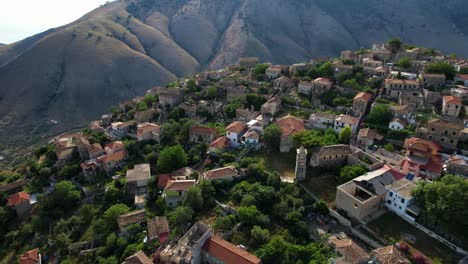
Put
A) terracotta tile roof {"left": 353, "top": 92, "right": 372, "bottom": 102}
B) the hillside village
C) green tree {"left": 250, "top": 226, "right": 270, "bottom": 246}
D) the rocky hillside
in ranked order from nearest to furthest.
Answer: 1. the hillside village
2. green tree {"left": 250, "top": 226, "right": 270, "bottom": 246}
3. terracotta tile roof {"left": 353, "top": 92, "right": 372, "bottom": 102}
4. the rocky hillside

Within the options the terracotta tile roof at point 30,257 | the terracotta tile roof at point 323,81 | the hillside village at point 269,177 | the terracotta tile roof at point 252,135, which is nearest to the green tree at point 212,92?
the hillside village at point 269,177

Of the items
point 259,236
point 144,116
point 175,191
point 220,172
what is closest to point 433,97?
point 220,172

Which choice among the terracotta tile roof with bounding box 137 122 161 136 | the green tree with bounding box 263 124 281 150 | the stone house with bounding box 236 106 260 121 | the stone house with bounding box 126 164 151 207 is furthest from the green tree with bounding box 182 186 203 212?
the stone house with bounding box 236 106 260 121

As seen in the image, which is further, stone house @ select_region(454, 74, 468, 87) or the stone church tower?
stone house @ select_region(454, 74, 468, 87)

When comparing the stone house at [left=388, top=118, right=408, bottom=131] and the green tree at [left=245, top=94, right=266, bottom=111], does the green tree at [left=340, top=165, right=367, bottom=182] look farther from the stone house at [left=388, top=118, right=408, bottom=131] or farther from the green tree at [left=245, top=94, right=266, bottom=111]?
the green tree at [left=245, top=94, right=266, bottom=111]

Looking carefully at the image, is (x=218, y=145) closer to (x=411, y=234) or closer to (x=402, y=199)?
(x=402, y=199)

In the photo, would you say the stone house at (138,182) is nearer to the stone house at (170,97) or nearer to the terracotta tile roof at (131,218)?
the terracotta tile roof at (131,218)

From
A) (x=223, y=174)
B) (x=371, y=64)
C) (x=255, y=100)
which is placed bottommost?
(x=223, y=174)
